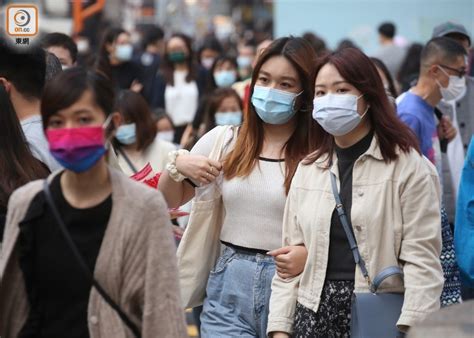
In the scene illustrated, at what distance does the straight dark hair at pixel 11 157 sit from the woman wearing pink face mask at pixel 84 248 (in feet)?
2.69

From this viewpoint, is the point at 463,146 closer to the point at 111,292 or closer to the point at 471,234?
the point at 471,234

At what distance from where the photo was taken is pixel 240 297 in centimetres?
511

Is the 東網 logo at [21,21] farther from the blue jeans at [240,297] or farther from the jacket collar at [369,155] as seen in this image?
the jacket collar at [369,155]

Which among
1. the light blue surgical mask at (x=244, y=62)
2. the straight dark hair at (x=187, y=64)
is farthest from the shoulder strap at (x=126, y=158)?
the light blue surgical mask at (x=244, y=62)

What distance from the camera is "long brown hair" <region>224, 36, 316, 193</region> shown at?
527 cm

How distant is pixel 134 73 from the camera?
1405 centimetres

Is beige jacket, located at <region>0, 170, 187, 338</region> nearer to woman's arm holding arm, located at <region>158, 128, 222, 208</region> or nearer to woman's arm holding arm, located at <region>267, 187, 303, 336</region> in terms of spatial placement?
woman's arm holding arm, located at <region>267, 187, 303, 336</region>

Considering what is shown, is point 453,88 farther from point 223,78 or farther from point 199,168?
point 223,78

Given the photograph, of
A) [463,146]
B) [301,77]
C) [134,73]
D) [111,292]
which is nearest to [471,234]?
[301,77]

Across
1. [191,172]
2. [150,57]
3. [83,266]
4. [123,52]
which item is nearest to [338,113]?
[191,172]

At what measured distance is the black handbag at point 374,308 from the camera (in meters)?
4.60

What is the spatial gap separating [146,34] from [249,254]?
13.1m

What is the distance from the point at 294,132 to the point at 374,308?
113 centimetres

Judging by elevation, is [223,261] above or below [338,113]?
below
